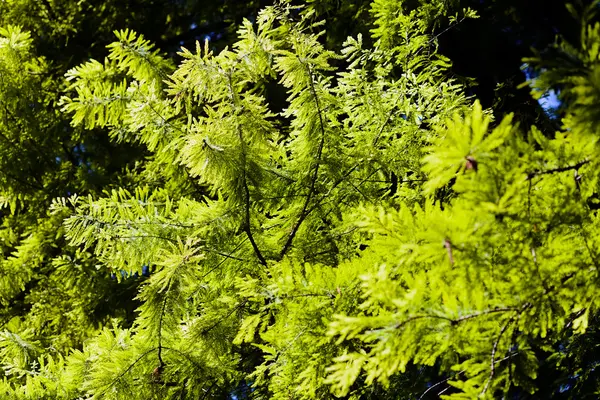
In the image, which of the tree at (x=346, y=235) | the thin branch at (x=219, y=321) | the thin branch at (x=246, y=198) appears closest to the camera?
the tree at (x=346, y=235)

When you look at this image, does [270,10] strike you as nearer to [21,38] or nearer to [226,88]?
[226,88]

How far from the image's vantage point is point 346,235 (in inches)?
90.6

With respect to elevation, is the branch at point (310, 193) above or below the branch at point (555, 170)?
above

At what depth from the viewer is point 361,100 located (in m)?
2.48

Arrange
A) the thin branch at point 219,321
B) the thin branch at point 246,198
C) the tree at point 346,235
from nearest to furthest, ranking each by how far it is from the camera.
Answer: the tree at point 346,235, the thin branch at point 246,198, the thin branch at point 219,321

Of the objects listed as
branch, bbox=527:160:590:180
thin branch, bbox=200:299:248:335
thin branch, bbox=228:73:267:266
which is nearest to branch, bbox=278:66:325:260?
thin branch, bbox=228:73:267:266

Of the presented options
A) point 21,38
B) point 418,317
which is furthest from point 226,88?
point 21,38

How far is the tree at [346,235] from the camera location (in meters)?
1.23

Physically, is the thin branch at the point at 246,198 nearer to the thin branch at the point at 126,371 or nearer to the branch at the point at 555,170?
the thin branch at the point at 126,371

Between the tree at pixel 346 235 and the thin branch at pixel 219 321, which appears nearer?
the tree at pixel 346 235

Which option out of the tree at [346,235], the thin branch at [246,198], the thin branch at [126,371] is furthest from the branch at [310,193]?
the thin branch at [126,371]

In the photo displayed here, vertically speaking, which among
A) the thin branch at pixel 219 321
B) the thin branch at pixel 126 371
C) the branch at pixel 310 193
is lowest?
the thin branch at pixel 126 371

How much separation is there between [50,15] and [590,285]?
479 centimetres

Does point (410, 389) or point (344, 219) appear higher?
point (344, 219)
